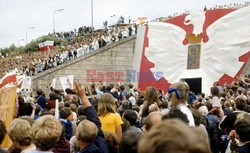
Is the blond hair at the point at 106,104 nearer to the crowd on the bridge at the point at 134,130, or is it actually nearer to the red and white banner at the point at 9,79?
the crowd on the bridge at the point at 134,130

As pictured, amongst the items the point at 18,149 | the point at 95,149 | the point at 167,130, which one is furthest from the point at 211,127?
the point at 167,130

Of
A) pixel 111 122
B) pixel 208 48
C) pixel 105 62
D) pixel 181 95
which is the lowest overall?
pixel 105 62

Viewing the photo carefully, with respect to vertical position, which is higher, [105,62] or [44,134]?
[44,134]

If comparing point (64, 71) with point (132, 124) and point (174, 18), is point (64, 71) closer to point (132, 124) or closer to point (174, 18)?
point (174, 18)

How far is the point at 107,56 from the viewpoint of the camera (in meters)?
30.9

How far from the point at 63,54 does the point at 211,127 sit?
81.7 feet

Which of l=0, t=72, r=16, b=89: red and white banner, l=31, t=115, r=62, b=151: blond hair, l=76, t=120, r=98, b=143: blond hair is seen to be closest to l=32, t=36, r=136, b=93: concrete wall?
l=0, t=72, r=16, b=89: red and white banner

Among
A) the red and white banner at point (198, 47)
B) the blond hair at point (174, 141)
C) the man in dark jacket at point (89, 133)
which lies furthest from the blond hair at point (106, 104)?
the red and white banner at point (198, 47)

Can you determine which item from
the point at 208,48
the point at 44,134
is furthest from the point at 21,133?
the point at 208,48

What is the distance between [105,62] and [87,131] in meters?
26.5

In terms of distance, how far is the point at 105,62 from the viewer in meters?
30.8

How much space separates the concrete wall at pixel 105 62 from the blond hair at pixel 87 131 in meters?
25.5

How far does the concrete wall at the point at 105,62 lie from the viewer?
2994 centimetres

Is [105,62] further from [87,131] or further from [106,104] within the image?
[87,131]
